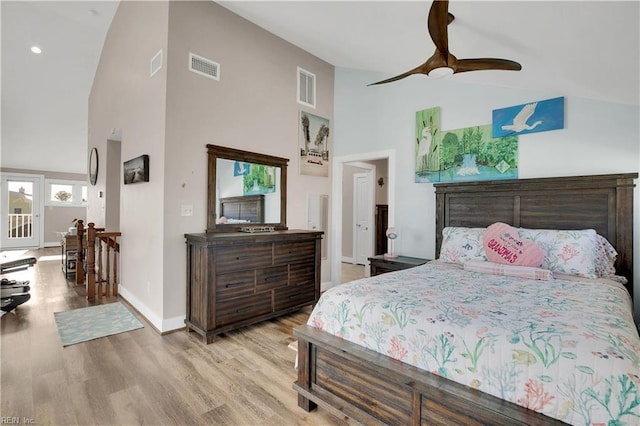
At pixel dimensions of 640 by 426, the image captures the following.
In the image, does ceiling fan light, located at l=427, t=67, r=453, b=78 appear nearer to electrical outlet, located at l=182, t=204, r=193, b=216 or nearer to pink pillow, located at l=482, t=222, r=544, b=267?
pink pillow, located at l=482, t=222, r=544, b=267

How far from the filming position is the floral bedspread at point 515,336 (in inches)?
43.8

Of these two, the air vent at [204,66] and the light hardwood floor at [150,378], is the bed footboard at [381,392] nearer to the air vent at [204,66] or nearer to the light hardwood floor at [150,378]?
the light hardwood floor at [150,378]

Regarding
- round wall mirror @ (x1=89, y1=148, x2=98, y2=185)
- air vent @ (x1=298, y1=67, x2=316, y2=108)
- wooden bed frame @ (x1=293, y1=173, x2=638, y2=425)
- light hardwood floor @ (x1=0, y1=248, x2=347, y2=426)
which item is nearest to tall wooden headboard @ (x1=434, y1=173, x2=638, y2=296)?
wooden bed frame @ (x1=293, y1=173, x2=638, y2=425)

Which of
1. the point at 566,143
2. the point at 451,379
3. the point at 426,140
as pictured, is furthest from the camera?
the point at 426,140

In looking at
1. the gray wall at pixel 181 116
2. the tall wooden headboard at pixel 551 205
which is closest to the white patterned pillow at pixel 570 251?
the tall wooden headboard at pixel 551 205

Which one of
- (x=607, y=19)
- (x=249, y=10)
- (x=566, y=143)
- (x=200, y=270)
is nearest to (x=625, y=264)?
(x=566, y=143)

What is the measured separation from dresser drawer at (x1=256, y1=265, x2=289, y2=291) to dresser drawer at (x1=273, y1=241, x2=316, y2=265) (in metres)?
0.08

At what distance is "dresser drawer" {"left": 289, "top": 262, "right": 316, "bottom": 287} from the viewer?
3580mm

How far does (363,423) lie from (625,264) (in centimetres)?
251

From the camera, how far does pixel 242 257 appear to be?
3094mm

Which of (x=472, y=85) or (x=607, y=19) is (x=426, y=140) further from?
(x=607, y=19)

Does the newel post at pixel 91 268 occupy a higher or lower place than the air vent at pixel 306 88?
lower

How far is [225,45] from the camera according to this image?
137 inches

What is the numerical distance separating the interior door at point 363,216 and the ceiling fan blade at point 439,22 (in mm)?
4847
